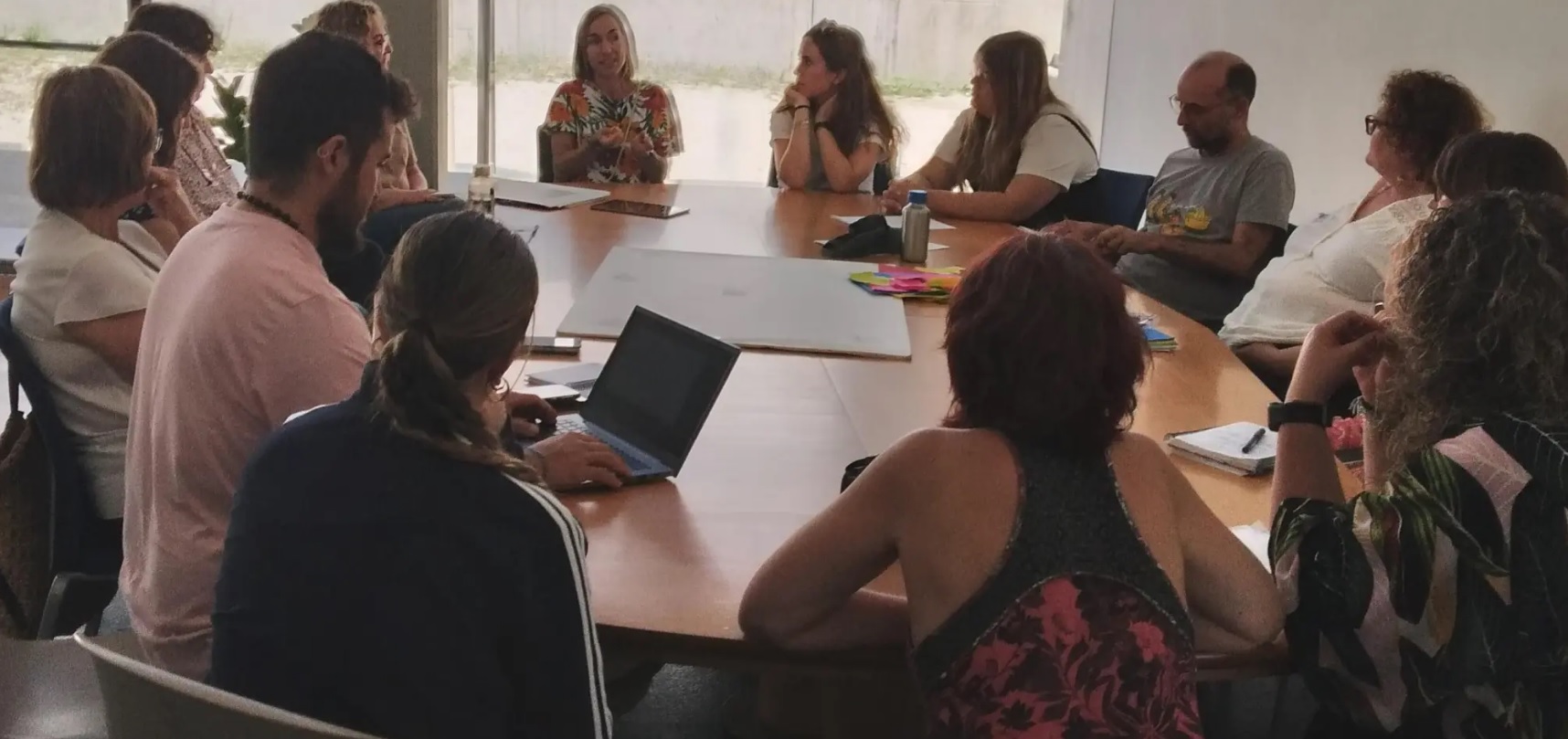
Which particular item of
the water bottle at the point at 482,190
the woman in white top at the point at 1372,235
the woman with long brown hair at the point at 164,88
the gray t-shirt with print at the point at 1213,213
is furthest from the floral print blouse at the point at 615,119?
the woman in white top at the point at 1372,235

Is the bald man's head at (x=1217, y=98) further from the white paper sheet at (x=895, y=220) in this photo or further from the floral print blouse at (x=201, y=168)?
the floral print blouse at (x=201, y=168)

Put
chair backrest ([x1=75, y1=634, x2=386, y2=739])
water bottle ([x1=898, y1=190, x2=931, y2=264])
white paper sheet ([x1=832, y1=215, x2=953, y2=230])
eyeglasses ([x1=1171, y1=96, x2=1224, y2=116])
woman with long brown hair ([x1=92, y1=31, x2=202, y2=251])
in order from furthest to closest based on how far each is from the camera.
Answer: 1. white paper sheet ([x1=832, y1=215, x2=953, y2=230])
2. eyeglasses ([x1=1171, y1=96, x2=1224, y2=116])
3. water bottle ([x1=898, y1=190, x2=931, y2=264])
4. woman with long brown hair ([x1=92, y1=31, x2=202, y2=251])
5. chair backrest ([x1=75, y1=634, x2=386, y2=739])

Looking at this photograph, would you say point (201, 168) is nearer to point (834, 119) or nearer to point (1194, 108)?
point (834, 119)

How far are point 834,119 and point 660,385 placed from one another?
2828 millimetres

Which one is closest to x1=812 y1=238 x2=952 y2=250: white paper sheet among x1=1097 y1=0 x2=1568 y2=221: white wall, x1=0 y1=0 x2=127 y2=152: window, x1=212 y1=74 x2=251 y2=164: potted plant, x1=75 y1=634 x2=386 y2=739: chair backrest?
x1=1097 y1=0 x2=1568 y2=221: white wall

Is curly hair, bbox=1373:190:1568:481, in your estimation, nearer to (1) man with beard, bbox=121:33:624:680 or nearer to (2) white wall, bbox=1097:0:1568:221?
(1) man with beard, bbox=121:33:624:680

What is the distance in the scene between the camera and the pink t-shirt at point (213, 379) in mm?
1524

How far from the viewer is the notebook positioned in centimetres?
189

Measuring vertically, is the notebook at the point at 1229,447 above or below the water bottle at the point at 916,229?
below

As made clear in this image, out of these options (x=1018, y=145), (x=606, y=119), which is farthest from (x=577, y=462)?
(x=606, y=119)

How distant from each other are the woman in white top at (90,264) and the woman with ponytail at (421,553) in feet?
3.01

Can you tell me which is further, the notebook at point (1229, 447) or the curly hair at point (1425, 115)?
the curly hair at point (1425, 115)

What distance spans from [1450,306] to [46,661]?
1759 millimetres

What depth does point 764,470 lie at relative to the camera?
1.85m
